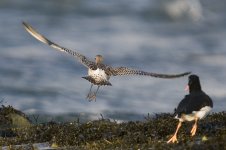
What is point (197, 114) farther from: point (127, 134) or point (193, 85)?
point (127, 134)

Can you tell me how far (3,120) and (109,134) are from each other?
1058 cm

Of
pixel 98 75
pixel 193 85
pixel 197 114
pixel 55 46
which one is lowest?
pixel 197 114

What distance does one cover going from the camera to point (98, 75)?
25609mm

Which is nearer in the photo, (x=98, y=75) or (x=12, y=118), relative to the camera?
(x=98, y=75)

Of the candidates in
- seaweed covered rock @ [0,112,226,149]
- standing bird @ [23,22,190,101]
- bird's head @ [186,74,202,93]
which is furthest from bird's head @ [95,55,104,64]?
bird's head @ [186,74,202,93]

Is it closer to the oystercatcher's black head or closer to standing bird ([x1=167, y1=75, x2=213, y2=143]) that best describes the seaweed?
standing bird ([x1=167, y1=75, x2=213, y2=143])

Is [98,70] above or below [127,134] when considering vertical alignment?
above

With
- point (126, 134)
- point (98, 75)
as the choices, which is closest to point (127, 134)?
point (126, 134)

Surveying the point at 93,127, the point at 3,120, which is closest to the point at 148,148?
the point at 93,127

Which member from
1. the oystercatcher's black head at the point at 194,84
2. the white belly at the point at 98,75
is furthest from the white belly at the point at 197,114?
the white belly at the point at 98,75

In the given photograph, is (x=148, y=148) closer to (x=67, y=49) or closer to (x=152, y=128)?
(x=152, y=128)

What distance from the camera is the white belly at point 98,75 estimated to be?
2558 centimetres

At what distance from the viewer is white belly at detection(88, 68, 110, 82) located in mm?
25580

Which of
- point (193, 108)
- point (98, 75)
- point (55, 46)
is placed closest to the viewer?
point (193, 108)
